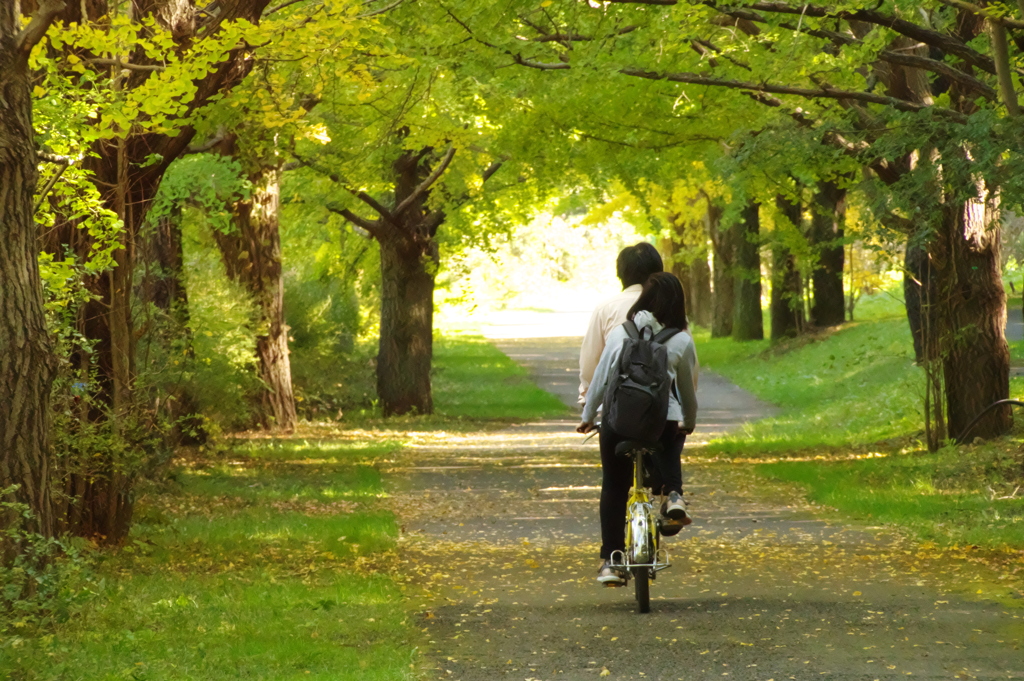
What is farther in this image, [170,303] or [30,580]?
[170,303]

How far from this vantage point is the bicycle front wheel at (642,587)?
23.3 ft

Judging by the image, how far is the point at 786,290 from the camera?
3303 cm

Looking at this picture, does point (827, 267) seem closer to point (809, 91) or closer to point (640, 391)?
point (809, 91)

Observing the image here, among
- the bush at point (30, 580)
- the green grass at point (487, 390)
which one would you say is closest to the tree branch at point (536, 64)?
the bush at point (30, 580)

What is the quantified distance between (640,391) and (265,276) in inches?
569

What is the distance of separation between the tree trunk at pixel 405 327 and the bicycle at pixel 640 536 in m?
16.6

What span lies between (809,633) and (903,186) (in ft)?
17.6

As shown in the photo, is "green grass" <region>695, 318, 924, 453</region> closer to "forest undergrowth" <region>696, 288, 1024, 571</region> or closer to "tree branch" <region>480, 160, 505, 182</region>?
"forest undergrowth" <region>696, 288, 1024, 571</region>

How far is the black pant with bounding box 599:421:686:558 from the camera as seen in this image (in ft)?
23.8

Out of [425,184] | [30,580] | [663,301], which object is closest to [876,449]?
[425,184]

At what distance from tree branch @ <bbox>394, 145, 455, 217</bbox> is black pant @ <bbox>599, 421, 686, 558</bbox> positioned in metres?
13.7

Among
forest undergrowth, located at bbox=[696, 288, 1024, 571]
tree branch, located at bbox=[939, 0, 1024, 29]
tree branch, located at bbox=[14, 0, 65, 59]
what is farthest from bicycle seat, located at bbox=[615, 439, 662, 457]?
tree branch, located at bbox=[939, 0, 1024, 29]

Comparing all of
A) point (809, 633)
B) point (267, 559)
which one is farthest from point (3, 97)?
point (809, 633)

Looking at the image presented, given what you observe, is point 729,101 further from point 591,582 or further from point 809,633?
point 809,633
